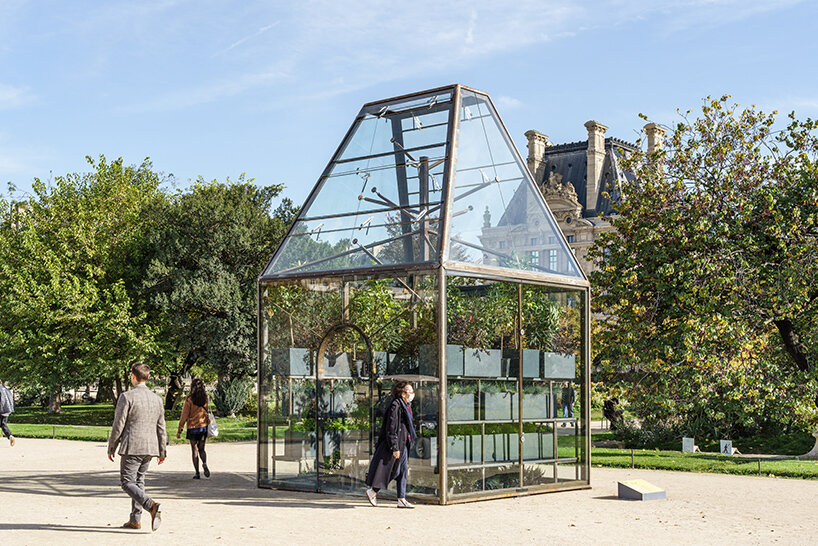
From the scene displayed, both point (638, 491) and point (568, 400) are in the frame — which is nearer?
point (638, 491)

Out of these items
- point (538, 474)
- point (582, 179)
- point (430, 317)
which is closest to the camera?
point (430, 317)

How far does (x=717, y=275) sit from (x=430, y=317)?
432 inches

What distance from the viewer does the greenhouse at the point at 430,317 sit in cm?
1395

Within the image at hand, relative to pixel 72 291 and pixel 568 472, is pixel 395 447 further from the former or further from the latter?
pixel 72 291

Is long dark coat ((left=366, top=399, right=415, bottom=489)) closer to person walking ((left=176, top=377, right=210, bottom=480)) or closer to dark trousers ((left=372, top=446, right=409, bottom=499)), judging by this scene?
dark trousers ((left=372, top=446, right=409, bottom=499))

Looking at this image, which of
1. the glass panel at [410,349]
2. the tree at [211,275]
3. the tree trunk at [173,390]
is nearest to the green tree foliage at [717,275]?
the glass panel at [410,349]

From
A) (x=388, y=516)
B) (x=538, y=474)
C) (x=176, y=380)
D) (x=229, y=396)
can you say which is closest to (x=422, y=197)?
(x=538, y=474)

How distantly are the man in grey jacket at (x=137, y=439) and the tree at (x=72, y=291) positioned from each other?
99.2 feet

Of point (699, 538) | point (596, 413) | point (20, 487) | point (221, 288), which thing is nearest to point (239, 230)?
point (221, 288)

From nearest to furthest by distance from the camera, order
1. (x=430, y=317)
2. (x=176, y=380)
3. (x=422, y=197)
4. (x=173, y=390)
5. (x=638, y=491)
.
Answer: (x=430, y=317) → (x=638, y=491) → (x=422, y=197) → (x=176, y=380) → (x=173, y=390)

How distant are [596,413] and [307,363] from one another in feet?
129

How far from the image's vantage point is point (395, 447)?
1307 cm

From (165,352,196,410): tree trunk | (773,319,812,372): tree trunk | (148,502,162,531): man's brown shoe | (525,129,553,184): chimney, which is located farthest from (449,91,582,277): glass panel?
(525,129,553,184): chimney

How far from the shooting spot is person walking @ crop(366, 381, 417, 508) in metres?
13.1
